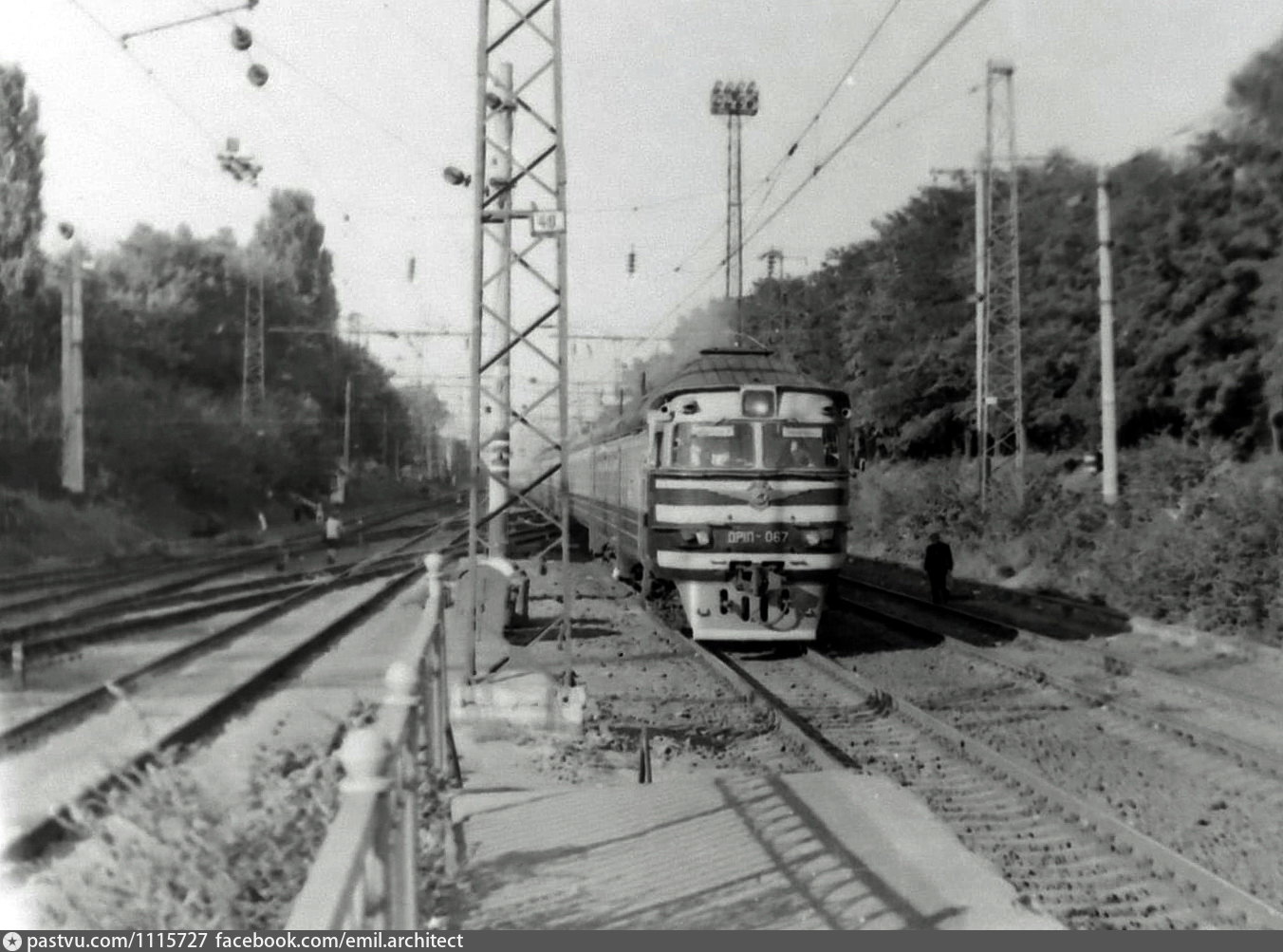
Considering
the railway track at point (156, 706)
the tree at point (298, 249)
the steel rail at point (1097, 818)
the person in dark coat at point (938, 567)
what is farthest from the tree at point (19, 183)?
the tree at point (298, 249)

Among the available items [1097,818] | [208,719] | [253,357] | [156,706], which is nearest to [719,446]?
[208,719]

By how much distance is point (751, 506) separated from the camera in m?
14.1

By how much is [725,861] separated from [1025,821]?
2666 millimetres

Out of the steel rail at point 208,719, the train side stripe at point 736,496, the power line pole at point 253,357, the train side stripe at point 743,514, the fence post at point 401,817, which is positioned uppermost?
the power line pole at point 253,357

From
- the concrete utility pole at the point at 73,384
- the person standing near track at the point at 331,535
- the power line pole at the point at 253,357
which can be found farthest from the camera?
the person standing near track at the point at 331,535

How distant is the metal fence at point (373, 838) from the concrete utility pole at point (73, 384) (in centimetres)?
1178

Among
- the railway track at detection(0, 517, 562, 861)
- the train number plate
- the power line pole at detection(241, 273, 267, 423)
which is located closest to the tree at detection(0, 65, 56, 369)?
the power line pole at detection(241, 273, 267, 423)

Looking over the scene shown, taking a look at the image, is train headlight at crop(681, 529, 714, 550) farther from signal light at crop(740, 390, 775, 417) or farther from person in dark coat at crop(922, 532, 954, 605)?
person in dark coat at crop(922, 532, 954, 605)

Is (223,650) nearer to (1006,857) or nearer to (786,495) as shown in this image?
(786,495)

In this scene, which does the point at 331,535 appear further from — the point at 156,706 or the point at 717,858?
the point at 717,858

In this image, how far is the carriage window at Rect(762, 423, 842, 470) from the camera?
14180 mm

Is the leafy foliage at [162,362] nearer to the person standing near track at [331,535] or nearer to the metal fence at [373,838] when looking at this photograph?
the person standing near track at [331,535]

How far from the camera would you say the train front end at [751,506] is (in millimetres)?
14055

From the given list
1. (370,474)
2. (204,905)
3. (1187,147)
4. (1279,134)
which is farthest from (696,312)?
(204,905)
